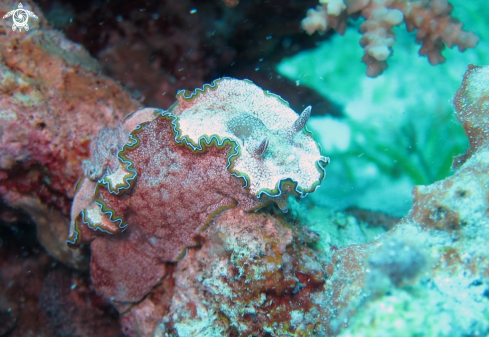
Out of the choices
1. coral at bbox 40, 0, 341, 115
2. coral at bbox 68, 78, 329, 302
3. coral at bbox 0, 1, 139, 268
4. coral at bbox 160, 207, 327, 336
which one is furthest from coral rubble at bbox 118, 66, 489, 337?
coral at bbox 40, 0, 341, 115

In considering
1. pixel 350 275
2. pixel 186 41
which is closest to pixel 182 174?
pixel 350 275

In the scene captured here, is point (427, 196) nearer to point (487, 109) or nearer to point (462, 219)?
point (462, 219)

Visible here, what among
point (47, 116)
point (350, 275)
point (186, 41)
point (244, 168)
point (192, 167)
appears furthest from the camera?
point (186, 41)

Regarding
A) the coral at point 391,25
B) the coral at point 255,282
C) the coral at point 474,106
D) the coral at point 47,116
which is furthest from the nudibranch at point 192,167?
the coral at point 391,25

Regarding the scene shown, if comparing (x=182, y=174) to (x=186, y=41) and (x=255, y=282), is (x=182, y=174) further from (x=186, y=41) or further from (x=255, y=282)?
(x=186, y=41)

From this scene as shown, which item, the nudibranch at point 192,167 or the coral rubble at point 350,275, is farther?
the nudibranch at point 192,167

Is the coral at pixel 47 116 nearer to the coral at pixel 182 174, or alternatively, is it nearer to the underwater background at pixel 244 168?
the underwater background at pixel 244 168
